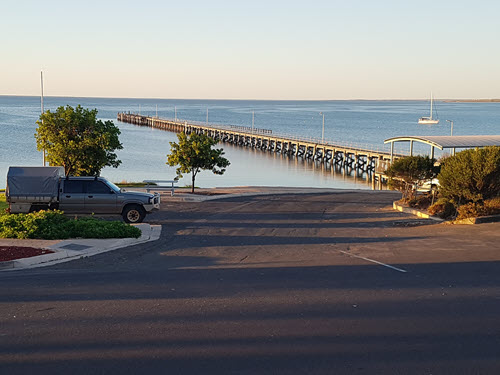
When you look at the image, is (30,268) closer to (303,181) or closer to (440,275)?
(440,275)

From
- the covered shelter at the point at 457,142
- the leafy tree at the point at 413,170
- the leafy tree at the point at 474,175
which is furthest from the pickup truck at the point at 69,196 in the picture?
the covered shelter at the point at 457,142

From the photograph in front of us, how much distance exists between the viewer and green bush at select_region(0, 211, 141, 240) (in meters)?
18.3

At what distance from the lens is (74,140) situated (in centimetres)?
3634

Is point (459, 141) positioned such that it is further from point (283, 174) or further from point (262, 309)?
point (283, 174)

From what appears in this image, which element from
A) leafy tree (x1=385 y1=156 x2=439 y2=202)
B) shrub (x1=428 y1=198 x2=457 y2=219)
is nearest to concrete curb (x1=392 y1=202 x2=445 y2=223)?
shrub (x1=428 y1=198 x2=457 y2=219)

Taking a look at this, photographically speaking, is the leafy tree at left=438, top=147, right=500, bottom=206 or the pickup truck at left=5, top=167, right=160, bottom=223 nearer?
the pickup truck at left=5, top=167, right=160, bottom=223

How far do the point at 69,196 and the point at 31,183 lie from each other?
1444 mm

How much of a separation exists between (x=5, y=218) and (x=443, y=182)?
15984mm

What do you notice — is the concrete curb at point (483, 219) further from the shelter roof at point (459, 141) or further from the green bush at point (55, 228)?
the green bush at point (55, 228)

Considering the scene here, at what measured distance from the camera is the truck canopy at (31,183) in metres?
22.1

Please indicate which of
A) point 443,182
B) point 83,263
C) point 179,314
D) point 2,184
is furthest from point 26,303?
point 2,184

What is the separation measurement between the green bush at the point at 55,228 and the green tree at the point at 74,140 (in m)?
17.0

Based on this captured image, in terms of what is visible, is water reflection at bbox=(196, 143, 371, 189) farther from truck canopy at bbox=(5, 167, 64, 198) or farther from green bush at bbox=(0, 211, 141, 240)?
green bush at bbox=(0, 211, 141, 240)

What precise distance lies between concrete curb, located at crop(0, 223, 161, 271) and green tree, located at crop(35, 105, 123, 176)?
57.0 ft
